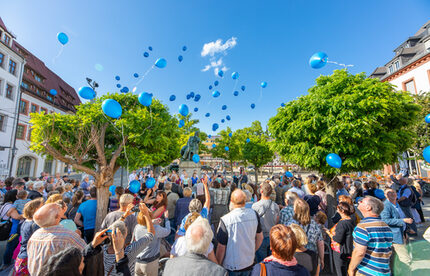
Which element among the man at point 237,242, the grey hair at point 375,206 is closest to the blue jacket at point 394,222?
the grey hair at point 375,206

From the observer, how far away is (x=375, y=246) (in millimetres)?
2326

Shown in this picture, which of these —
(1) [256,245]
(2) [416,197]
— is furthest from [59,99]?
(2) [416,197]

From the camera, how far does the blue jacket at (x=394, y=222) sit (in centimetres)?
350

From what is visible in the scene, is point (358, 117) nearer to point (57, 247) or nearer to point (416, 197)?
point (416, 197)

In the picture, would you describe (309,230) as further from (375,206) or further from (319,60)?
(319,60)

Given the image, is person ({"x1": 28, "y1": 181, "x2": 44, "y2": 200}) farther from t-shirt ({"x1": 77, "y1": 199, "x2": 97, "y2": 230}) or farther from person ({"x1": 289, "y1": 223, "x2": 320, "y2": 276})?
person ({"x1": 289, "y1": 223, "x2": 320, "y2": 276})

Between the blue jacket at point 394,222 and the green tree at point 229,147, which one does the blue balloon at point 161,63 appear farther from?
the green tree at point 229,147

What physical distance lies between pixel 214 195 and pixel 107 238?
3.01 meters

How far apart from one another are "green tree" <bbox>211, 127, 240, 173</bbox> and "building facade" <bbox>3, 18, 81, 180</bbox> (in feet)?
67.2

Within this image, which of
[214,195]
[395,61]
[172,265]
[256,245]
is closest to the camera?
[172,265]

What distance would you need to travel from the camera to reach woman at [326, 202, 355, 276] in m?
2.93

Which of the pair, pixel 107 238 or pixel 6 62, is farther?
pixel 6 62

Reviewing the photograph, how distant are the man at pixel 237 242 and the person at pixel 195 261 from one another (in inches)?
30.8

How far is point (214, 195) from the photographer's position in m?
5.01
